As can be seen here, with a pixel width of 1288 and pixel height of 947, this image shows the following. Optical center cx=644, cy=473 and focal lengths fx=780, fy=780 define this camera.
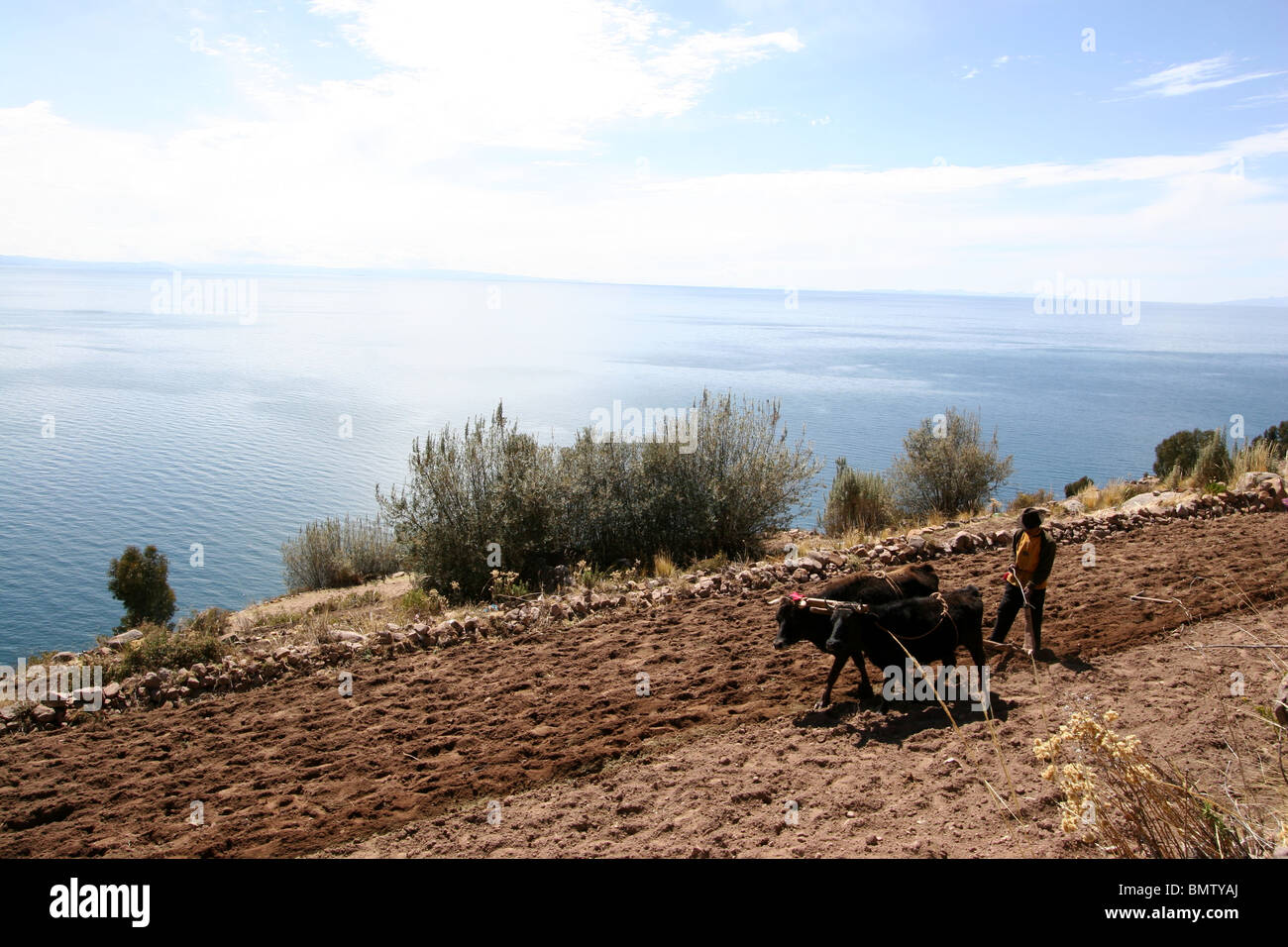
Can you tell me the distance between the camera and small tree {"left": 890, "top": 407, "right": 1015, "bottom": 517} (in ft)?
61.6

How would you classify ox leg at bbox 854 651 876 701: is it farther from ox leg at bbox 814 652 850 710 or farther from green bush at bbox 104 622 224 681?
green bush at bbox 104 622 224 681

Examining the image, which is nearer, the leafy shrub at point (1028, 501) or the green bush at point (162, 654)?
the green bush at point (162, 654)

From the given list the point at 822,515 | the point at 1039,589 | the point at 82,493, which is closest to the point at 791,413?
the point at 822,515

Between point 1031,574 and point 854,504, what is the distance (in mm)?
10579

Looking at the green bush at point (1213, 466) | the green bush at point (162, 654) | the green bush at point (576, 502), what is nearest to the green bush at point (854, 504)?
the green bush at point (576, 502)

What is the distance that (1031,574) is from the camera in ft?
21.5

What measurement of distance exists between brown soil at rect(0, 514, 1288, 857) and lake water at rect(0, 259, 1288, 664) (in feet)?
31.6

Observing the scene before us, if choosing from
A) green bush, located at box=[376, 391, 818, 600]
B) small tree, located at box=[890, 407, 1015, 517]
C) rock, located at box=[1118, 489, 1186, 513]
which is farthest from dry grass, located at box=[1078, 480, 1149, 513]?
green bush, located at box=[376, 391, 818, 600]

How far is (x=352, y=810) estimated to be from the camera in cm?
504

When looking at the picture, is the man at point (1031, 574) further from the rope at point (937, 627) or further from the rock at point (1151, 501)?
the rock at point (1151, 501)

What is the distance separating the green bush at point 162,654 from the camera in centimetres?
798

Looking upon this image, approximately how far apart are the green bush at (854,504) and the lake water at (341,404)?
23.6 inches
